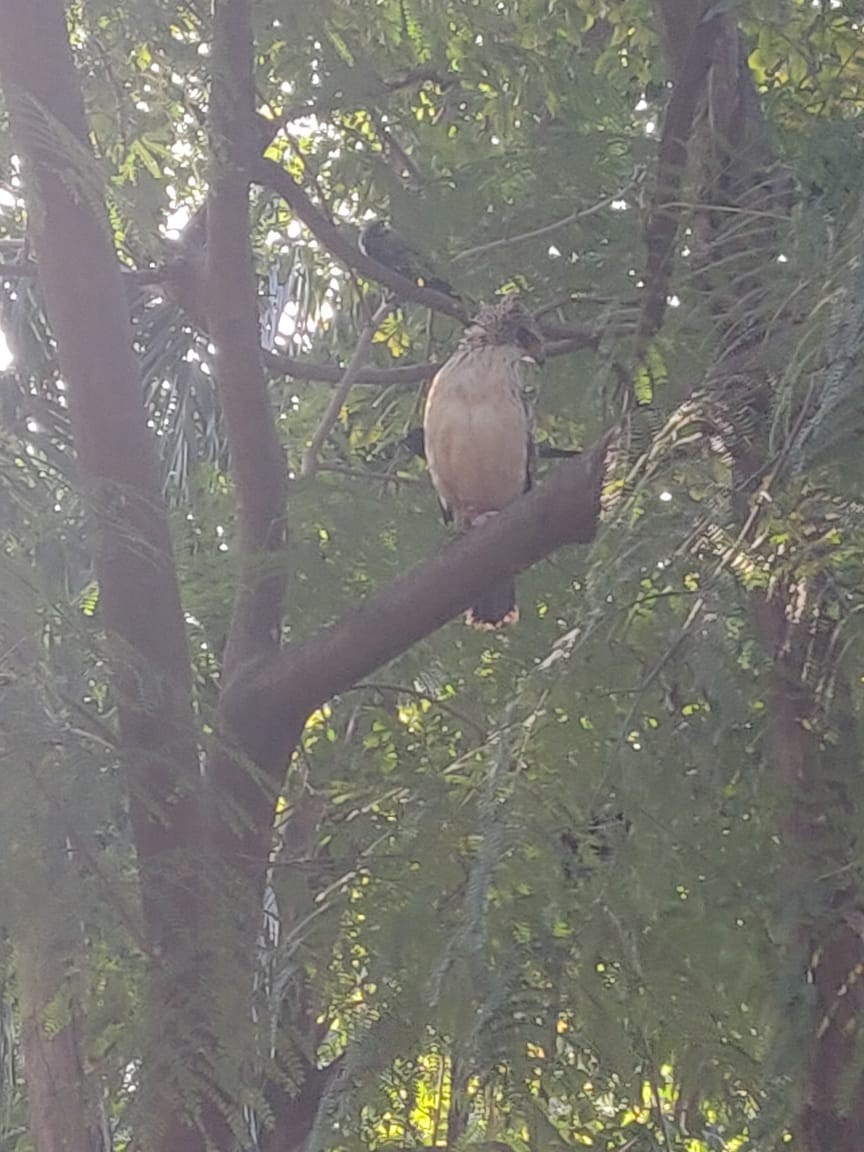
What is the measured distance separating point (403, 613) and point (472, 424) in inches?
42.1

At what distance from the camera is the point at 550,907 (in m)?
1.86

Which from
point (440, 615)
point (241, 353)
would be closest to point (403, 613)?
point (440, 615)

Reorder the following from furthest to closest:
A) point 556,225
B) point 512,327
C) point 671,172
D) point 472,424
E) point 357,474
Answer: point 472,424, point 512,327, point 357,474, point 556,225, point 671,172

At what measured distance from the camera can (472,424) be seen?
368cm

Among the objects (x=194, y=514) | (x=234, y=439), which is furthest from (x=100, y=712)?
(x=194, y=514)

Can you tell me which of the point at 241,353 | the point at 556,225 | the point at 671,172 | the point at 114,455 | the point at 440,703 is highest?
the point at 671,172

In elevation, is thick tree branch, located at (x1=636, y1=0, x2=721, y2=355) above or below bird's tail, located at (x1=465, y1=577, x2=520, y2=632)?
above

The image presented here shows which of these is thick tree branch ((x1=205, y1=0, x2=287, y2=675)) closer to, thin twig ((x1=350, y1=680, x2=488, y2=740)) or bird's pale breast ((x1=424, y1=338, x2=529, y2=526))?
thin twig ((x1=350, y1=680, x2=488, y2=740))

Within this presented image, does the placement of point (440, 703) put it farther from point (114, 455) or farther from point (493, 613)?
point (114, 455)

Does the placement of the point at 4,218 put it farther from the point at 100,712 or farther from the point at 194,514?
the point at 100,712

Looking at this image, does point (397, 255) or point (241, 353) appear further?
point (397, 255)

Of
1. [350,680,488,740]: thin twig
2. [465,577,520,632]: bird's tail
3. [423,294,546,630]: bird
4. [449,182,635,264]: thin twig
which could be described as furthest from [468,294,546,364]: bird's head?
[350,680,488,740]: thin twig

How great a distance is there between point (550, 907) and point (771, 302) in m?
0.75

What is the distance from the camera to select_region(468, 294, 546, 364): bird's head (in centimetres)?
349
